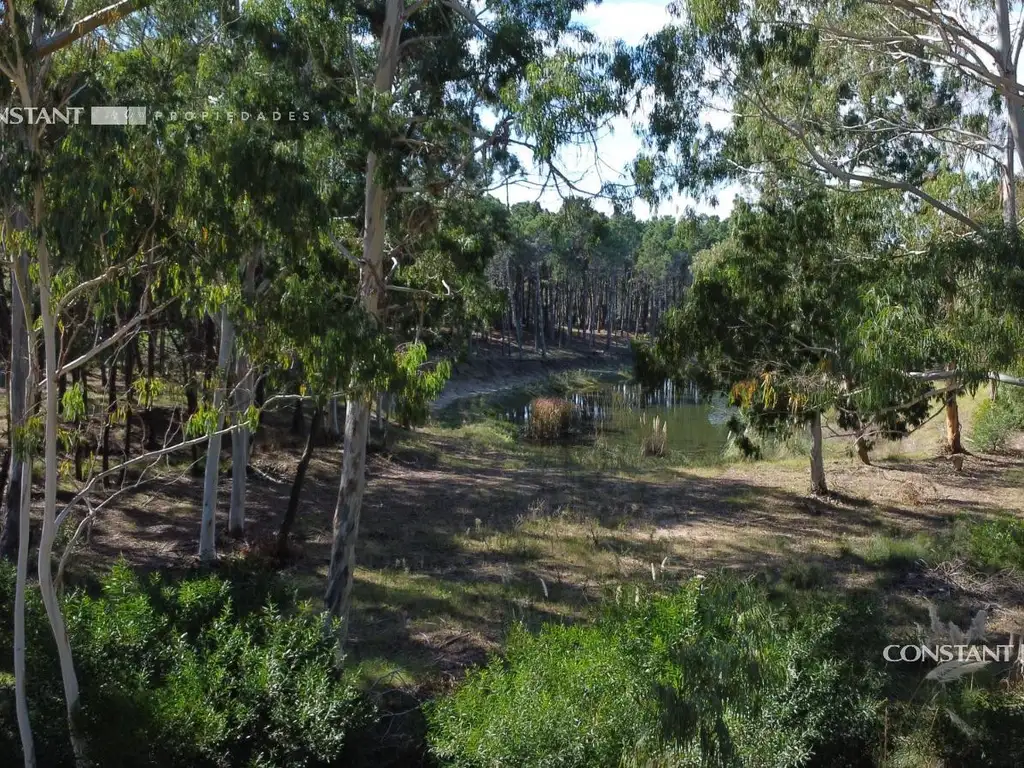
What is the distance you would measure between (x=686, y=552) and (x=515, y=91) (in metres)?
6.90

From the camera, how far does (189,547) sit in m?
12.0

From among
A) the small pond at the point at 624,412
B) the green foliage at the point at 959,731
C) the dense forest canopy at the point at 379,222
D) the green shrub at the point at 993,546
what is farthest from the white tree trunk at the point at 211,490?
the small pond at the point at 624,412

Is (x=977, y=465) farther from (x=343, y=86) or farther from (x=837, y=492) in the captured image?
(x=343, y=86)

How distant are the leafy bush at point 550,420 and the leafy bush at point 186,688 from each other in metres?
20.6

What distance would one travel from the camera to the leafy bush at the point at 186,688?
5.38 m

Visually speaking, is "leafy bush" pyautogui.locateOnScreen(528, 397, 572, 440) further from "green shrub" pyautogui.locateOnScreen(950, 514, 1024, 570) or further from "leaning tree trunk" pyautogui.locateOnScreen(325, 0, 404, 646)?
"leaning tree trunk" pyautogui.locateOnScreen(325, 0, 404, 646)

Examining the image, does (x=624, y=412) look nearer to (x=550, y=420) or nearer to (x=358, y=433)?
(x=550, y=420)

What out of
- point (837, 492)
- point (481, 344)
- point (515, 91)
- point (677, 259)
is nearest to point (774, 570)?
point (837, 492)

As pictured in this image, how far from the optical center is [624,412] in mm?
34781

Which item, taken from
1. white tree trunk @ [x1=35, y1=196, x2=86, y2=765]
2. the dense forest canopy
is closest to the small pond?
the dense forest canopy

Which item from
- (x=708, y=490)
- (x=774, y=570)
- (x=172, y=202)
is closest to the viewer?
(x=172, y=202)

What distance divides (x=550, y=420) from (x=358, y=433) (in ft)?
62.1

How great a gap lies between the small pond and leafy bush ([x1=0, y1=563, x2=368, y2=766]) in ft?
54.2

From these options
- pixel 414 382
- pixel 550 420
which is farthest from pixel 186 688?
pixel 550 420
